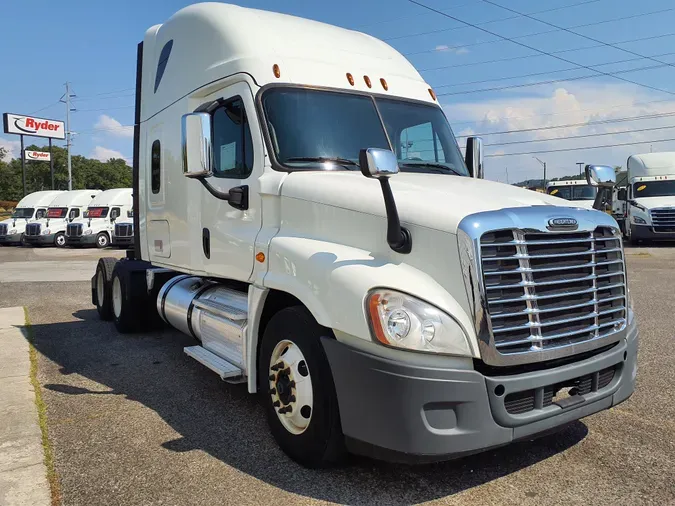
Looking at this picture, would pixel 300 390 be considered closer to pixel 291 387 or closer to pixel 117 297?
pixel 291 387

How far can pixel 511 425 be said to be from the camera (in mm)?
3045

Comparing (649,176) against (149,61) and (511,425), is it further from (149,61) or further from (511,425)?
(511,425)

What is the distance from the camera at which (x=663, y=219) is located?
68.6ft

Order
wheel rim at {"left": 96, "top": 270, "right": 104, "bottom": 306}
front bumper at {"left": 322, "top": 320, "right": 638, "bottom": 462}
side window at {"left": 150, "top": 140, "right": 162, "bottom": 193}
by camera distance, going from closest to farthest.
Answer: front bumper at {"left": 322, "top": 320, "right": 638, "bottom": 462}
side window at {"left": 150, "top": 140, "right": 162, "bottom": 193}
wheel rim at {"left": 96, "top": 270, "right": 104, "bottom": 306}

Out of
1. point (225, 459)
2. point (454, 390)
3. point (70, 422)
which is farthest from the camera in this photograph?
point (70, 422)

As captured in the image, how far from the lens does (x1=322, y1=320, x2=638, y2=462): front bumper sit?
2938mm

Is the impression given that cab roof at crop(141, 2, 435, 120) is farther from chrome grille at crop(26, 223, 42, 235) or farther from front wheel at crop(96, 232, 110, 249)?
chrome grille at crop(26, 223, 42, 235)

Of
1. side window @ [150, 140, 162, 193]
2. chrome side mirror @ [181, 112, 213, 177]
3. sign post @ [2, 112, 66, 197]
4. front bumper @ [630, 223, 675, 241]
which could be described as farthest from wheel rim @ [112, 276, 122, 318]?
sign post @ [2, 112, 66, 197]

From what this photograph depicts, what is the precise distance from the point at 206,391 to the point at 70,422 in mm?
1170

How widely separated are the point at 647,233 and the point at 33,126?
5996 cm

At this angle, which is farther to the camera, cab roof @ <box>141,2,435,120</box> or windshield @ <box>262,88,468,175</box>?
cab roof @ <box>141,2,435,120</box>

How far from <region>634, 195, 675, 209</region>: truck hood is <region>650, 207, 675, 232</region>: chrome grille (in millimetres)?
190

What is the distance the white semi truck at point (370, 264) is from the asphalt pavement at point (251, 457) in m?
0.32

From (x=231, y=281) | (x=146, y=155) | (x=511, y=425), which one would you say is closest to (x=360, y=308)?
(x=511, y=425)
